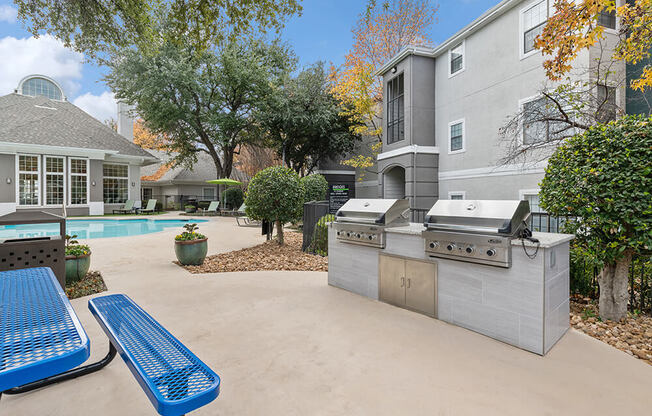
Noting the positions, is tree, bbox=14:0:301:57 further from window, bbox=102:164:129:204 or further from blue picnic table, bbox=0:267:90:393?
window, bbox=102:164:129:204

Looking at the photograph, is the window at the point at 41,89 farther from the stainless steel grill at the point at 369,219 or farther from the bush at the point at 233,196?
the stainless steel grill at the point at 369,219

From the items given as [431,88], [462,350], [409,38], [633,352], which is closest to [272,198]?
[462,350]

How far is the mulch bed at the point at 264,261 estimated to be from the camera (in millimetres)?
6027

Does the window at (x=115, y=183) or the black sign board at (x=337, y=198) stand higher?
the window at (x=115, y=183)

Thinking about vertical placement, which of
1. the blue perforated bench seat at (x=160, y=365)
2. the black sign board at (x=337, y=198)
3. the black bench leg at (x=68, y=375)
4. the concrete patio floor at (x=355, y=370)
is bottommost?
the concrete patio floor at (x=355, y=370)

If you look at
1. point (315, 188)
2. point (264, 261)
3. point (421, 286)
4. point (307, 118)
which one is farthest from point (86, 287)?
point (307, 118)

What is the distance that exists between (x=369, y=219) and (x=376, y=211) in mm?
140

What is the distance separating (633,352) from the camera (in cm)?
275

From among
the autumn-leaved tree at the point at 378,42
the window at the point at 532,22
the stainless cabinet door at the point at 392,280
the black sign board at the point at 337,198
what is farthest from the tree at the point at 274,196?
the autumn-leaved tree at the point at 378,42

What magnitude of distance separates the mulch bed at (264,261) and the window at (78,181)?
16085mm

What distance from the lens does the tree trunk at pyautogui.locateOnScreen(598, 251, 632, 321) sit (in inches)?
134

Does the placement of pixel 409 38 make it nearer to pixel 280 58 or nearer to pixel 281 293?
pixel 280 58

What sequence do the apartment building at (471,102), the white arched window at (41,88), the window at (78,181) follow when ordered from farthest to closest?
the white arched window at (41,88), the window at (78,181), the apartment building at (471,102)

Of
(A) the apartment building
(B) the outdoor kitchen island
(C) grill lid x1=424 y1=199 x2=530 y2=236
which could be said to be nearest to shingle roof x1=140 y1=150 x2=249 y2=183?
(A) the apartment building
